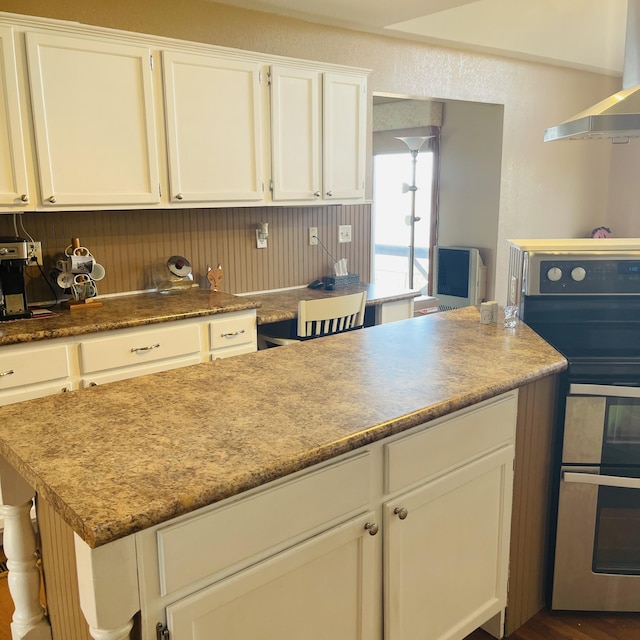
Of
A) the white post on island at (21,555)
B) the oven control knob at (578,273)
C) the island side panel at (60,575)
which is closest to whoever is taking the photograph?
the island side panel at (60,575)

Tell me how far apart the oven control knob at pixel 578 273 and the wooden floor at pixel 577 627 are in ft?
3.83

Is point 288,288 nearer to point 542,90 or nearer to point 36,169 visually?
point 36,169

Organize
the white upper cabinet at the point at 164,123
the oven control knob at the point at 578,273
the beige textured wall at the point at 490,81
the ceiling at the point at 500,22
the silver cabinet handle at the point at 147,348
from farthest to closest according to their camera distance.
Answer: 1. the ceiling at the point at 500,22
2. the beige textured wall at the point at 490,81
3. the silver cabinet handle at the point at 147,348
4. the white upper cabinet at the point at 164,123
5. the oven control knob at the point at 578,273

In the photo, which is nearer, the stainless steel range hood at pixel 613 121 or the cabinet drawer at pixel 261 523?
the cabinet drawer at pixel 261 523

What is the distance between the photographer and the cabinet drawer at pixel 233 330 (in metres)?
3.01

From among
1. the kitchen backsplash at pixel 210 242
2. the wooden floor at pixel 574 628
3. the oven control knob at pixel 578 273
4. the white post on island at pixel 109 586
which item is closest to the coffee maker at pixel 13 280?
the kitchen backsplash at pixel 210 242

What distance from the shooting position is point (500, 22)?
4656mm

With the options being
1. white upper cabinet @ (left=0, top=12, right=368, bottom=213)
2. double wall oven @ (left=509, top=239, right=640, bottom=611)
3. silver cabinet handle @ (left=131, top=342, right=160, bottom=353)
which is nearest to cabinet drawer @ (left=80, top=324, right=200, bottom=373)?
silver cabinet handle @ (left=131, top=342, right=160, bottom=353)

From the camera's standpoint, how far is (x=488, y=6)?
14.9 ft

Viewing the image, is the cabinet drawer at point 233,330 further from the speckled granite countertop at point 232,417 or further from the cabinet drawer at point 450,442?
the cabinet drawer at point 450,442

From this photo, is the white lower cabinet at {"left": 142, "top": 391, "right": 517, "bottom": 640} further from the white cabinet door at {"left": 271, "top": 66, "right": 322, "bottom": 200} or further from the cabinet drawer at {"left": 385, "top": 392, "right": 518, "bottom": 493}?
the white cabinet door at {"left": 271, "top": 66, "right": 322, "bottom": 200}

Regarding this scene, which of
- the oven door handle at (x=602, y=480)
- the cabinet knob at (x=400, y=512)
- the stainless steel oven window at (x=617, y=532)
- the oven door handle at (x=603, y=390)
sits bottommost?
the stainless steel oven window at (x=617, y=532)

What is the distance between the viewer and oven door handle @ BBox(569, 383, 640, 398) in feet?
6.34

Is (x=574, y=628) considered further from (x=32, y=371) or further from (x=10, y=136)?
(x=10, y=136)
